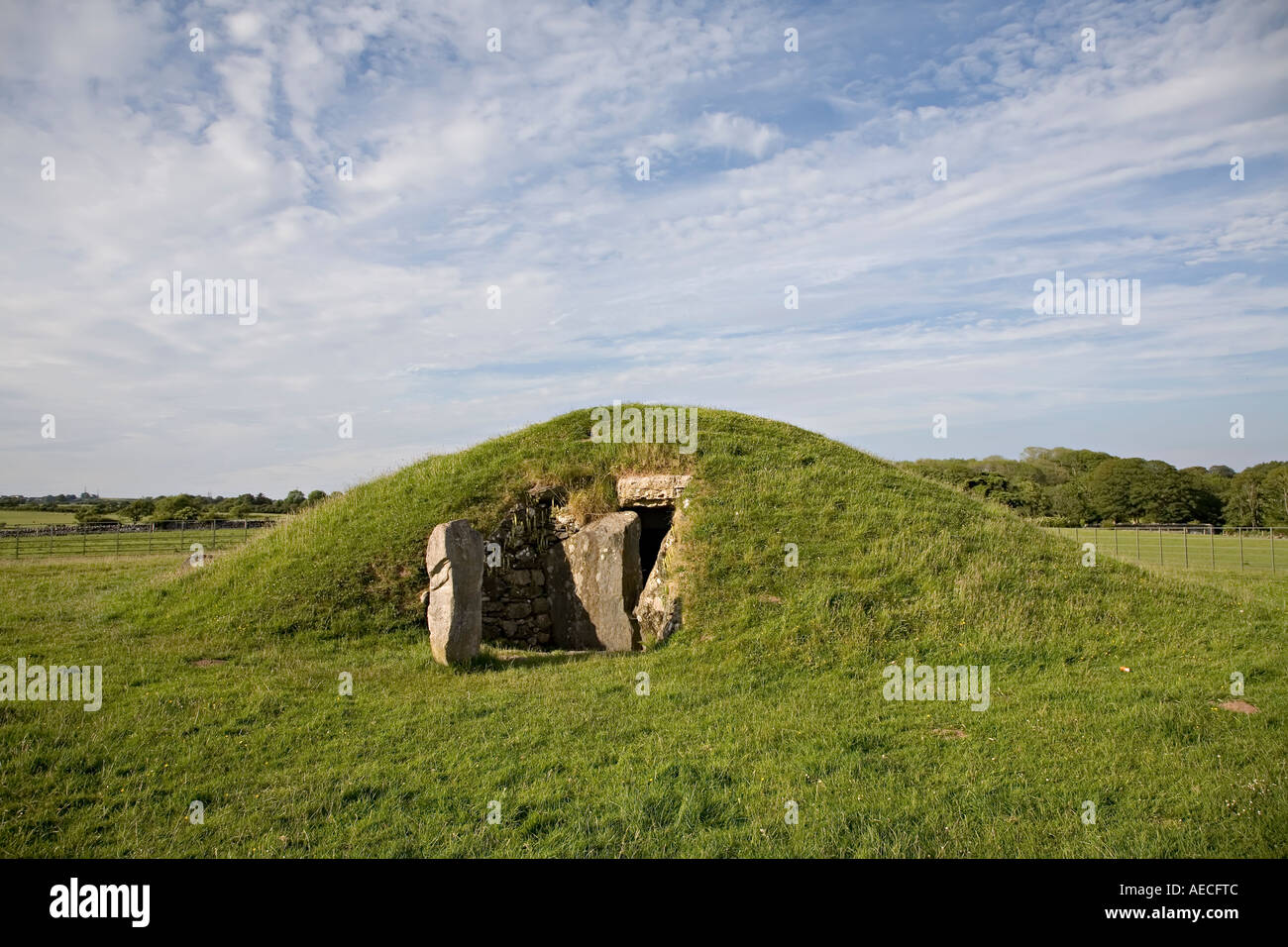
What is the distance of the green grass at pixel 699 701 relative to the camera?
20.7 feet

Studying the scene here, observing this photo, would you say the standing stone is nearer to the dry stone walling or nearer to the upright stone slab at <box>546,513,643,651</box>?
the dry stone walling

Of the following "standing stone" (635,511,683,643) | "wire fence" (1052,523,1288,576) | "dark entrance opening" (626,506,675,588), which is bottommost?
"wire fence" (1052,523,1288,576)

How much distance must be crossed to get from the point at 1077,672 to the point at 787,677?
4.25 meters

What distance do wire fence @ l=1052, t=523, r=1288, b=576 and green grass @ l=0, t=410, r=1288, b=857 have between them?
15.2 meters

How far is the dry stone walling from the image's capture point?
1341cm

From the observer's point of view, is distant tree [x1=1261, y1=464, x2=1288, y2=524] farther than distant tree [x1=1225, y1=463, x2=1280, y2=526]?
No

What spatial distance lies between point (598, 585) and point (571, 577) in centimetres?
A: 89

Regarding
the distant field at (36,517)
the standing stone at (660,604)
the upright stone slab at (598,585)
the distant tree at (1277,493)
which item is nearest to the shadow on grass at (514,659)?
the upright stone slab at (598,585)

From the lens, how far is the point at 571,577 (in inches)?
587

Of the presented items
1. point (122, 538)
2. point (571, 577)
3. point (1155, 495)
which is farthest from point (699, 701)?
point (1155, 495)

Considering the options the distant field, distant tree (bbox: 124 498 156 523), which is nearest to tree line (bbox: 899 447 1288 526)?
distant tree (bbox: 124 498 156 523)

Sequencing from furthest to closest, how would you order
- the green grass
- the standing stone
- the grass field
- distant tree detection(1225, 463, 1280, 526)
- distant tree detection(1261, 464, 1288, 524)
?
distant tree detection(1225, 463, 1280, 526) → distant tree detection(1261, 464, 1288, 524) → the grass field → the standing stone → the green grass
